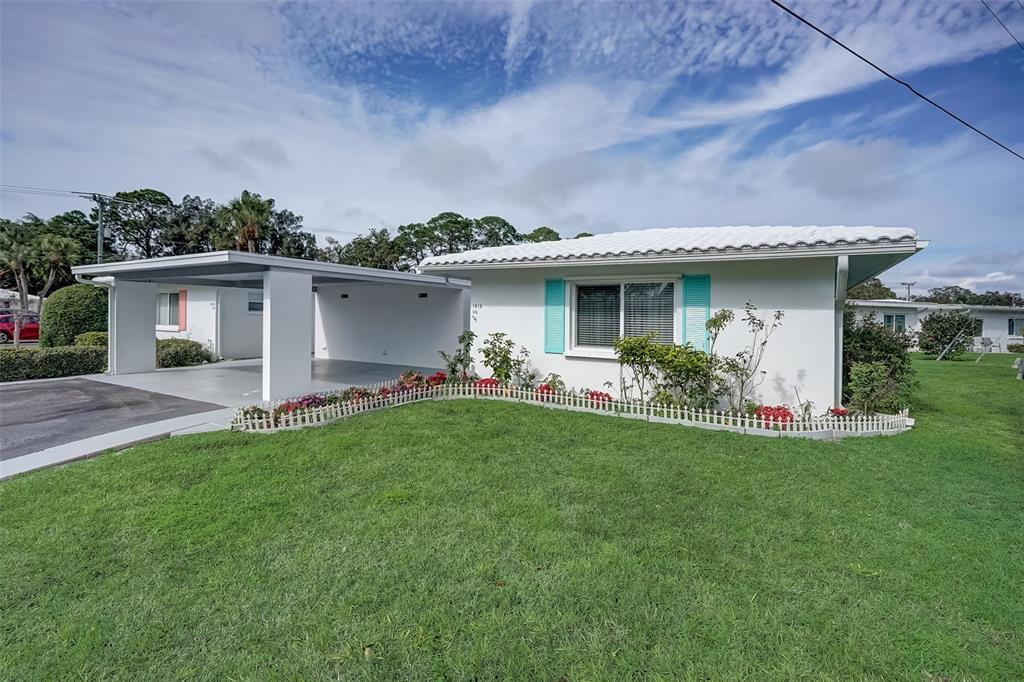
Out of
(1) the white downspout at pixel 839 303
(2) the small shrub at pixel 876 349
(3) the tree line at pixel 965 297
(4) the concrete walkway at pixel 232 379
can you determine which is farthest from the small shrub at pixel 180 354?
(3) the tree line at pixel 965 297

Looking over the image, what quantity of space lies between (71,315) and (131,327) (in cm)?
550

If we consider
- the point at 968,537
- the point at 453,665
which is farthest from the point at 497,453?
the point at 968,537

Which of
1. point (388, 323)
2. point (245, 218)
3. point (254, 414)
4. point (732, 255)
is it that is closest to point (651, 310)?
point (732, 255)

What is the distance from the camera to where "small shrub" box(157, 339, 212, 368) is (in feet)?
48.8

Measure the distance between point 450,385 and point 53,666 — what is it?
7.28 metres

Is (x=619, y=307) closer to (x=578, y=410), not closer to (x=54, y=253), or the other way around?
(x=578, y=410)

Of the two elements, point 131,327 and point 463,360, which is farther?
point 131,327

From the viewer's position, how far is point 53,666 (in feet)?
8.40

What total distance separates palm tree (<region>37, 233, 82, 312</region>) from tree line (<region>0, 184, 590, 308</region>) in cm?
5

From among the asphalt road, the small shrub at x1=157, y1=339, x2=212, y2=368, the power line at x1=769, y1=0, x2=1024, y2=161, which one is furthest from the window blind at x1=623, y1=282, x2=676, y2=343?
the small shrub at x1=157, y1=339, x2=212, y2=368

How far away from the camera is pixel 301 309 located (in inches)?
364

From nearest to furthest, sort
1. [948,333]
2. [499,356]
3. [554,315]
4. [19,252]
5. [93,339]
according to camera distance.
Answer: [554,315] → [499,356] → [93,339] → [948,333] → [19,252]

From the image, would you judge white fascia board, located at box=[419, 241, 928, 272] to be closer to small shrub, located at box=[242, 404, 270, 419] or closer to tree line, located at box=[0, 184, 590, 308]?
small shrub, located at box=[242, 404, 270, 419]

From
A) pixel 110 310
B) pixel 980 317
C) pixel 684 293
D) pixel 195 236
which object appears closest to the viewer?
pixel 684 293
